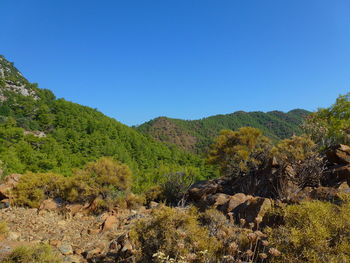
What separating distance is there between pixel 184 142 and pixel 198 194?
107 m

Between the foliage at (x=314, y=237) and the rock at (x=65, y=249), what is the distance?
4.86 metres

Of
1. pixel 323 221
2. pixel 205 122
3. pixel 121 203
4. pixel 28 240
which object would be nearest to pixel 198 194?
pixel 121 203

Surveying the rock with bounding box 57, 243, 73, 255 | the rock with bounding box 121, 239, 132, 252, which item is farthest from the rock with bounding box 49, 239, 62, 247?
the rock with bounding box 121, 239, 132, 252

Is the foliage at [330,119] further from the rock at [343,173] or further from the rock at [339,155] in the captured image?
the rock at [343,173]

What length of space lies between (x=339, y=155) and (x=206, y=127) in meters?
142

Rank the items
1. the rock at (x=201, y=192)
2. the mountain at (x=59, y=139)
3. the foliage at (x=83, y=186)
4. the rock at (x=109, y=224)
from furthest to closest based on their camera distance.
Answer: the mountain at (x=59, y=139), the rock at (x=201, y=192), the foliage at (x=83, y=186), the rock at (x=109, y=224)

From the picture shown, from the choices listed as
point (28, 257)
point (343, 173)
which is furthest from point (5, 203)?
point (343, 173)

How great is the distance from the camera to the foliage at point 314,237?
2572 millimetres

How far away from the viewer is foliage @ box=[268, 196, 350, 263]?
8.44ft

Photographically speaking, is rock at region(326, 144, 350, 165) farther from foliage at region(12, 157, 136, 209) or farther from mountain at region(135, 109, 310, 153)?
mountain at region(135, 109, 310, 153)

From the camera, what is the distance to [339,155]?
7617 millimetres

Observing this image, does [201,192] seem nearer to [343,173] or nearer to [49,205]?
[343,173]

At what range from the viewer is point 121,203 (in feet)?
31.1

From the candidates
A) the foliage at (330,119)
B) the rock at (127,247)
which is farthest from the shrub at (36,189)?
the foliage at (330,119)
